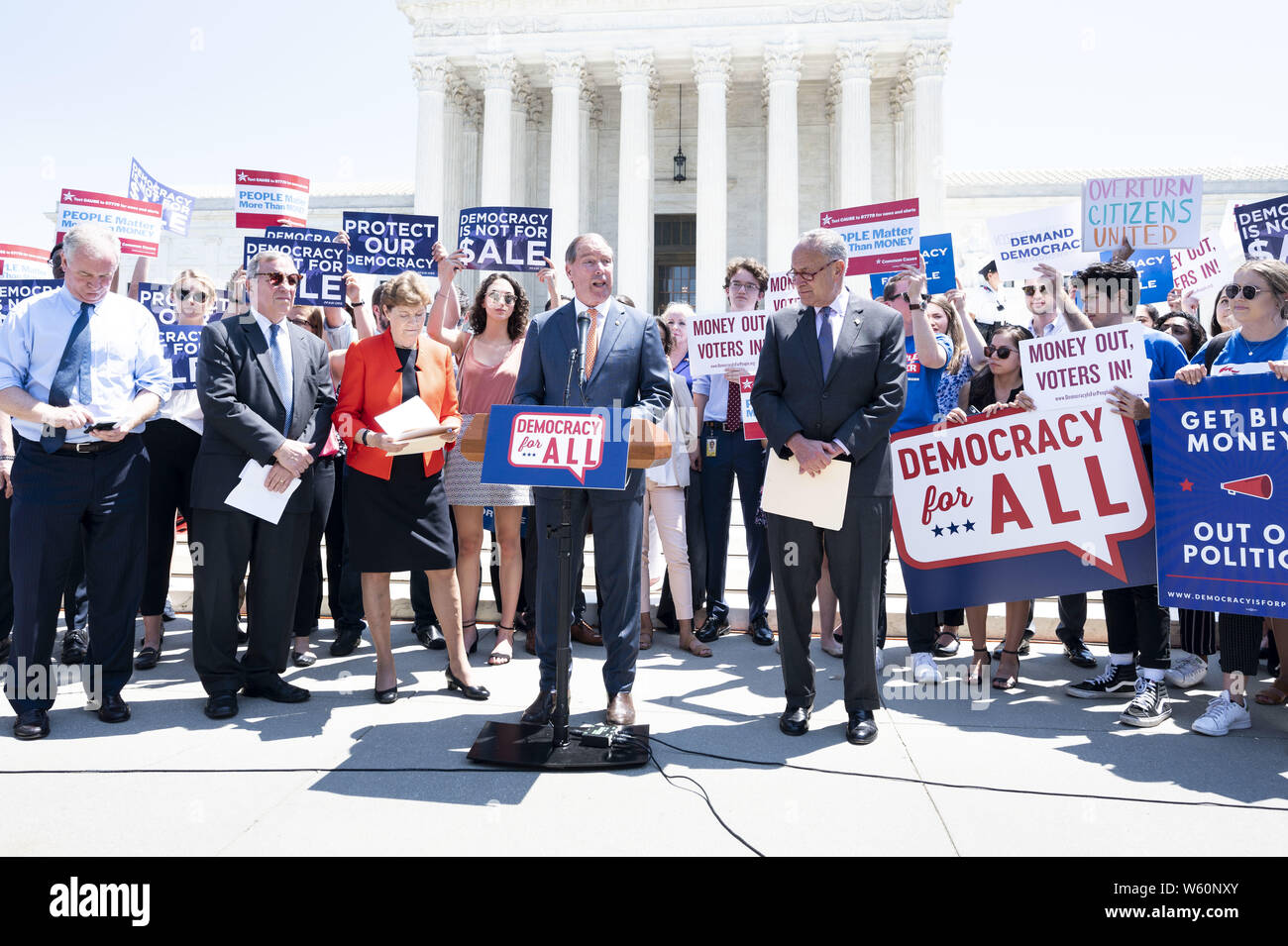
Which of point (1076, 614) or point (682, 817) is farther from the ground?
point (1076, 614)

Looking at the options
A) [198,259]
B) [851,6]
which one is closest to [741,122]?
[851,6]

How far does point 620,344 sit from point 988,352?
272 centimetres

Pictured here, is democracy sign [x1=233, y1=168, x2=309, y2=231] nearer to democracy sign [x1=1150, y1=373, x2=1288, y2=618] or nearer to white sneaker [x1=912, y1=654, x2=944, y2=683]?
white sneaker [x1=912, y1=654, x2=944, y2=683]

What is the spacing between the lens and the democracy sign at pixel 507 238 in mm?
7176

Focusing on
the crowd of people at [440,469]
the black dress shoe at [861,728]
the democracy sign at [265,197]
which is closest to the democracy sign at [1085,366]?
the crowd of people at [440,469]

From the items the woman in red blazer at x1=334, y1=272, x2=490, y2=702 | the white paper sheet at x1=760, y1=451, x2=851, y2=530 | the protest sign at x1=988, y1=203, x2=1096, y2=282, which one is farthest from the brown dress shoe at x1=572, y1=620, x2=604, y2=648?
the protest sign at x1=988, y1=203, x2=1096, y2=282

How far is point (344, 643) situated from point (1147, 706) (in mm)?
4850

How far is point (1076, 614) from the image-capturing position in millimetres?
5836

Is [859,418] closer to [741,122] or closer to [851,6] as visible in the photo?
[851,6]

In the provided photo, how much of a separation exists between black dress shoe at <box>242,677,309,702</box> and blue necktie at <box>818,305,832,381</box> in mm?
3304

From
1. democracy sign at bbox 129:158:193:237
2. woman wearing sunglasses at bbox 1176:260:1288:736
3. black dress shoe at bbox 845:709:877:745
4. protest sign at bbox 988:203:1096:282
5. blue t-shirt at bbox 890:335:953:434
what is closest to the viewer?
black dress shoe at bbox 845:709:877:745

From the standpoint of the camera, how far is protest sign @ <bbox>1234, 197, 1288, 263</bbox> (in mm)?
6594

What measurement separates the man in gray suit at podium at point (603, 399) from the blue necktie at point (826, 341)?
0.78m

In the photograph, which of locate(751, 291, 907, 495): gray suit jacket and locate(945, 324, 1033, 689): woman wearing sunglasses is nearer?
locate(751, 291, 907, 495): gray suit jacket
